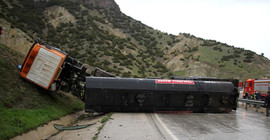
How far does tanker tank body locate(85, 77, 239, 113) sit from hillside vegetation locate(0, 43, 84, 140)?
7.15 ft

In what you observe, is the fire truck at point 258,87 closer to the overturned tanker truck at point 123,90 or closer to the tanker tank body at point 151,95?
the tanker tank body at point 151,95

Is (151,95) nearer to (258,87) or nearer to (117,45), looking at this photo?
(258,87)

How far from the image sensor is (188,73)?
187ft

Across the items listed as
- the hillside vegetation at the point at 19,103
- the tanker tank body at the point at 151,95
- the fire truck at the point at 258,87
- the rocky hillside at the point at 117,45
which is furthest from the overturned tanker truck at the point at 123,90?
the rocky hillside at the point at 117,45

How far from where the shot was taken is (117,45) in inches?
2318

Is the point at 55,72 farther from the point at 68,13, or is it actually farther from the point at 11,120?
the point at 68,13

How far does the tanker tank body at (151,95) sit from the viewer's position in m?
12.4

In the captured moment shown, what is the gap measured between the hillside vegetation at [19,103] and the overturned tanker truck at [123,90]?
0.65m

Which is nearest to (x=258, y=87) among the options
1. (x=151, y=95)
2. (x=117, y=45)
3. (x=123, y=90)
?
(x=151, y=95)

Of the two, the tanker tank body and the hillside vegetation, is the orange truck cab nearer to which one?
the hillside vegetation

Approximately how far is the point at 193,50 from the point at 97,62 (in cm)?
3185

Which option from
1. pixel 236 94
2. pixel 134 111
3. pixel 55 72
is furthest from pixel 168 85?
pixel 55 72

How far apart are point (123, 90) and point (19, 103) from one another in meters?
4.85

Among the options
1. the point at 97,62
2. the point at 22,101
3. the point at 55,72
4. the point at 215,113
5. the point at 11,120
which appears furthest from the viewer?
the point at 97,62
